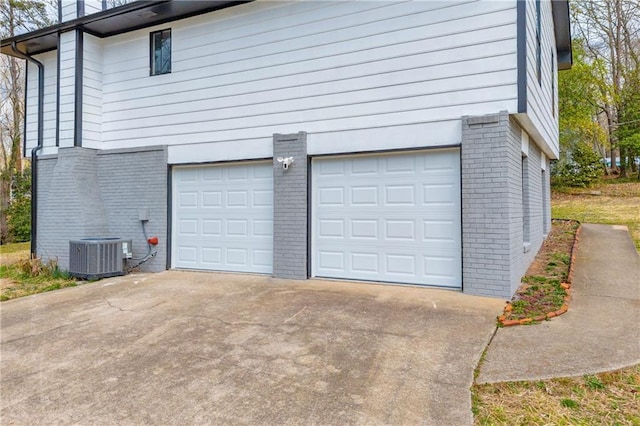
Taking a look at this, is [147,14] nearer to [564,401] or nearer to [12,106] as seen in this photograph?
[564,401]

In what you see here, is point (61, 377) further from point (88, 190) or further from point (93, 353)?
point (88, 190)

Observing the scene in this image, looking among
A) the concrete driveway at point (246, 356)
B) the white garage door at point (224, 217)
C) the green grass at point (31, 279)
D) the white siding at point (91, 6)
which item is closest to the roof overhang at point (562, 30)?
the white garage door at point (224, 217)

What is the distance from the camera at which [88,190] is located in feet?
A: 28.2

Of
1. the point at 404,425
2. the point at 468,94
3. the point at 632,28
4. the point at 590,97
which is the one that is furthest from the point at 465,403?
the point at 632,28

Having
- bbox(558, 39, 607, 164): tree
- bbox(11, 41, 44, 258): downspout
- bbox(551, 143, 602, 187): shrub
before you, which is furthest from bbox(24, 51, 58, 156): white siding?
bbox(551, 143, 602, 187): shrub

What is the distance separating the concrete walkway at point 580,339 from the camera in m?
3.33

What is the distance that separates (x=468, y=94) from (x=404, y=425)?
474 cm

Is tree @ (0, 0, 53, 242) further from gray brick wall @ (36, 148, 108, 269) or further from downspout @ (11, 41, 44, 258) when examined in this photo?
gray brick wall @ (36, 148, 108, 269)

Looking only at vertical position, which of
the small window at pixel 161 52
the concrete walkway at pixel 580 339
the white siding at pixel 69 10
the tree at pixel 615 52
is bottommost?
the concrete walkway at pixel 580 339

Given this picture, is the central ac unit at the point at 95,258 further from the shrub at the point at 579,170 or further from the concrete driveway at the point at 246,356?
the shrub at the point at 579,170

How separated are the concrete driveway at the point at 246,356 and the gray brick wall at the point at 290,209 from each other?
964 millimetres

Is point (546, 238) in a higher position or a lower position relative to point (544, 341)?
higher

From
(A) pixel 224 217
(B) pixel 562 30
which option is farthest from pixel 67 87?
(B) pixel 562 30

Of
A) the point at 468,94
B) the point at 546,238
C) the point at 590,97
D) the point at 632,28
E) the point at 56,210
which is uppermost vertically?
the point at 632,28
